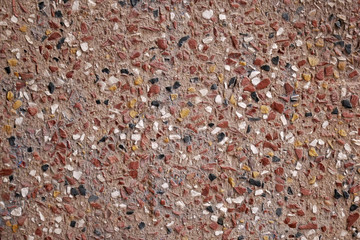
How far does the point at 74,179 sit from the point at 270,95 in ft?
1.51

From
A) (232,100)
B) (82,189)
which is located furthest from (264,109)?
(82,189)

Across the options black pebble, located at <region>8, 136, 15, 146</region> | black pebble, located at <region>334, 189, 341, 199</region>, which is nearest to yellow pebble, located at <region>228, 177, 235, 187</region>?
black pebble, located at <region>334, 189, 341, 199</region>

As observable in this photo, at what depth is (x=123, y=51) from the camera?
84 cm

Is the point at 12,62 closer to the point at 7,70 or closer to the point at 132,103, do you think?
the point at 7,70

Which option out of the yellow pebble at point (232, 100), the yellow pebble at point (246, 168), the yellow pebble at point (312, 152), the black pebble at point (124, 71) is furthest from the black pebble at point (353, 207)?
the black pebble at point (124, 71)

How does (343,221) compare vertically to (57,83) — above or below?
below

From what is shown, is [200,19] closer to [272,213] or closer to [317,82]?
[317,82]

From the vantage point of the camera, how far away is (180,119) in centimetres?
85

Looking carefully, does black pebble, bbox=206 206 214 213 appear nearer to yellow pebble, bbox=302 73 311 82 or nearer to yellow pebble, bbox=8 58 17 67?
yellow pebble, bbox=302 73 311 82

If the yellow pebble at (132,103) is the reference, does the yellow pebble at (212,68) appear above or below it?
above

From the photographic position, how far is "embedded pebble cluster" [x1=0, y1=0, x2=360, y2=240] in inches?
32.7

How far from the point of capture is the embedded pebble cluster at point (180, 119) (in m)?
0.83

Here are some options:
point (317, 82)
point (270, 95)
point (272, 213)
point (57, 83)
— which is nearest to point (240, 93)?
point (270, 95)

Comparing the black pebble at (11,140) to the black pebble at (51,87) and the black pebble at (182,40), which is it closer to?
the black pebble at (51,87)
